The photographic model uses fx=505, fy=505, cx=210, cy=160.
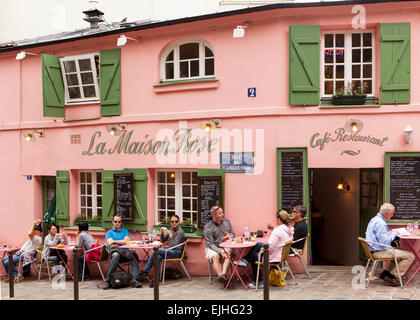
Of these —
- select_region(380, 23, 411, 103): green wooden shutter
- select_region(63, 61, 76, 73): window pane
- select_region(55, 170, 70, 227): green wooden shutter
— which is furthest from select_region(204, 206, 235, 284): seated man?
select_region(63, 61, 76, 73): window pane

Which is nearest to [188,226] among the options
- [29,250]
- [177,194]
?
[177,194]

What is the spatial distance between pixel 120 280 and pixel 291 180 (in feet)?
12.9

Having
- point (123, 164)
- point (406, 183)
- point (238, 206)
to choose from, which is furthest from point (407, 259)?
point (123, 164)

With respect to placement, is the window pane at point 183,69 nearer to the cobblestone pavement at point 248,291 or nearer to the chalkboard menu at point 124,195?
the chalkboard menu at point 124,195

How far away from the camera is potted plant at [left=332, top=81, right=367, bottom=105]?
986cm

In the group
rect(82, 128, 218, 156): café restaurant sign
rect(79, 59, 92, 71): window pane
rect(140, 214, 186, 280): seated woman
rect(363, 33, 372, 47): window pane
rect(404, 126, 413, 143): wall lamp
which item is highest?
rect(363, 33, 372, 47): window pane

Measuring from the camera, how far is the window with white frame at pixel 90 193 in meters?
12.4

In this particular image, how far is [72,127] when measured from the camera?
12383 mm

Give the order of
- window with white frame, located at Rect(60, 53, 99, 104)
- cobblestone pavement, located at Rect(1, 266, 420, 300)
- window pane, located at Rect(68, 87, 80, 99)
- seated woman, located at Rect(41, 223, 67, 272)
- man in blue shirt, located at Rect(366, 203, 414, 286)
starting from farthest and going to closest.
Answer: window pane, located at Rect(68, 87, 80, 99)
window with white frame, located at Rect(60, 53, 99, 104)
seated woman, located at Rect(41, 223, 67, 272)
man in blue shirt, located at Rect(366, 203, 414, 286)
cobblestone pavement, located at Rect(1, 266, 420, 300)

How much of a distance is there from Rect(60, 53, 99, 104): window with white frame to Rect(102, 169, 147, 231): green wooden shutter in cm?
207

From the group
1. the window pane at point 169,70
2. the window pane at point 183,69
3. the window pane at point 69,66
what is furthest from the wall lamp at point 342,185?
the window pane at point 69,66

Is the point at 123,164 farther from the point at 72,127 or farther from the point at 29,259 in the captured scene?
the point at 29,259

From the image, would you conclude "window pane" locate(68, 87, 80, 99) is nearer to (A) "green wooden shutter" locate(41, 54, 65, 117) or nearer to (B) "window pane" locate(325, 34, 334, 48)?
(A) "green wooden shutter" locate(41, 54, 65, 117)

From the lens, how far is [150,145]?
11.4 meters
